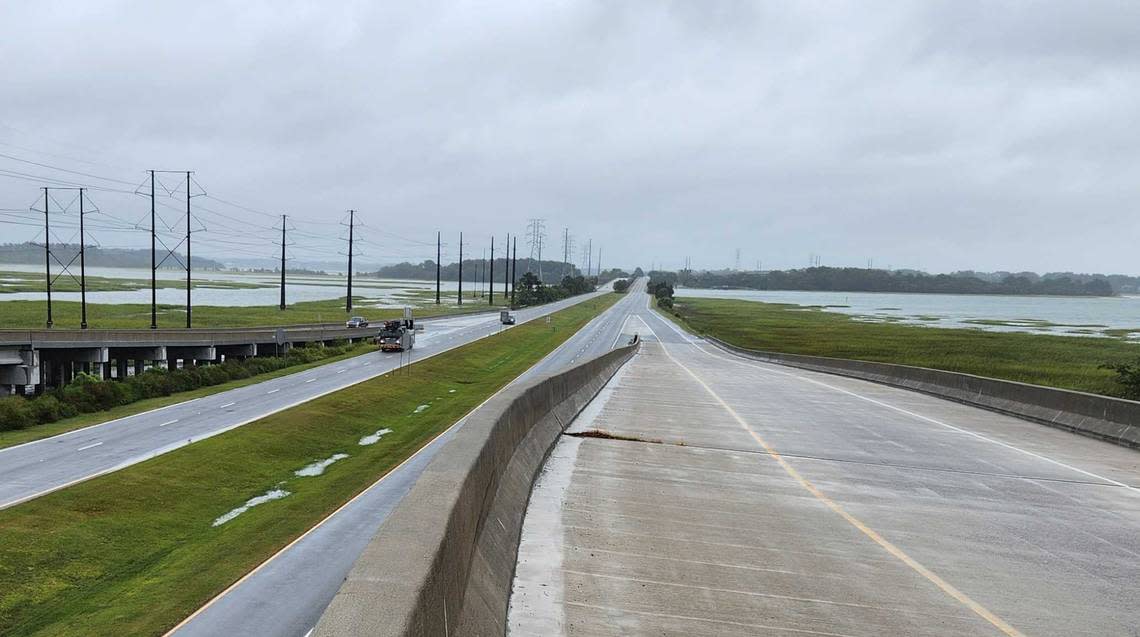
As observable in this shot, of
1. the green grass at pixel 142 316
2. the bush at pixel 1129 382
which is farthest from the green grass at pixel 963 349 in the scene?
the green grass at pixel 142 316

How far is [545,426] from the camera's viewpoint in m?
15.9

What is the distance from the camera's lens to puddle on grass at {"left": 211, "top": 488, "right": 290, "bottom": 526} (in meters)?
21.5

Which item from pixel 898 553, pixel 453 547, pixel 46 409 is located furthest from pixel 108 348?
pixel 453 547

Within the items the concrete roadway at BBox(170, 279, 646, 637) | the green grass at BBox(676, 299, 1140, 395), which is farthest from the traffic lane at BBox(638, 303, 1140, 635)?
the green grass at BBox(676, 299, 1140, 395)

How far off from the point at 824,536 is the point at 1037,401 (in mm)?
18758

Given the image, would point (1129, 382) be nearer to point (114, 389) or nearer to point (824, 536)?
point (824, 536)

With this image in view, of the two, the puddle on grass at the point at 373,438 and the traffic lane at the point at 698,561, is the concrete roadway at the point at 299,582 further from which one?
the puddle on grass at the point at 373,438

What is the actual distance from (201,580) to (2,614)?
9.92 ft

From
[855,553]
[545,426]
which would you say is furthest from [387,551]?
[545,426]

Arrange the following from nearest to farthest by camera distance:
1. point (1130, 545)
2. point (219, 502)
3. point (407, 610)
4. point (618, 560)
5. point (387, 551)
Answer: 1. point (407, 610)
2. point (387, 551)
3. point (618, 560)
4. point (1130, 545)
5. point (219, 502)

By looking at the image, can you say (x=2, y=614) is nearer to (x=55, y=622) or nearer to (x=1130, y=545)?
(x=55, y=622)

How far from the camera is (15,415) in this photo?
34594mm

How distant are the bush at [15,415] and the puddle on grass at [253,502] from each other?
640 inches

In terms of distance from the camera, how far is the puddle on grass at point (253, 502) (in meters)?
21.5
